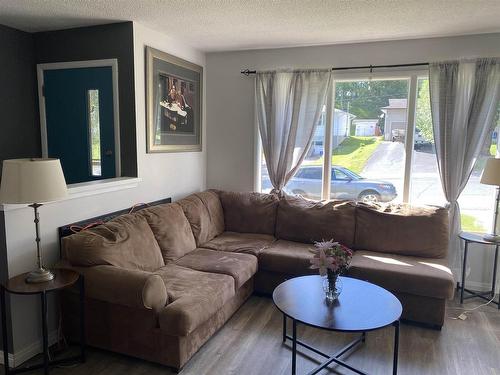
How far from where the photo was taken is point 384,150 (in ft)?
12.8

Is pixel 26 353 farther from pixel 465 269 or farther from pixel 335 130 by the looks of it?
pixel 465 269

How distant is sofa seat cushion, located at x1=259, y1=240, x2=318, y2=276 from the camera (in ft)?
10.7

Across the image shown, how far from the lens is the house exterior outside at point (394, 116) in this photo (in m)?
3.83

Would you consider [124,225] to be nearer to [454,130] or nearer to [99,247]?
[99,247]

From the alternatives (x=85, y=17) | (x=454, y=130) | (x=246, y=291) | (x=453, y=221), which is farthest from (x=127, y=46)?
(x=453, y=221)

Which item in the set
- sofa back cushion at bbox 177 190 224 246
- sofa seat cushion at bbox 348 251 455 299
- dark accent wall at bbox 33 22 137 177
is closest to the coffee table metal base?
sofa seat cushion at bbox 348 251 455 299

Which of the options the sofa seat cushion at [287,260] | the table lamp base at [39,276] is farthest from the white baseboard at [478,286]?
the table lamp base at [39,276]

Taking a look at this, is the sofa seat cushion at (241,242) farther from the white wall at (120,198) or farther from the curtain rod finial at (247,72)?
the curtain rod finial at (247,72)

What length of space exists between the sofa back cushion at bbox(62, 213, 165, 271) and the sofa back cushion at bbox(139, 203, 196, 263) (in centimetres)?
7

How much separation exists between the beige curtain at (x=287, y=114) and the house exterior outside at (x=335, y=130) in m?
0.12

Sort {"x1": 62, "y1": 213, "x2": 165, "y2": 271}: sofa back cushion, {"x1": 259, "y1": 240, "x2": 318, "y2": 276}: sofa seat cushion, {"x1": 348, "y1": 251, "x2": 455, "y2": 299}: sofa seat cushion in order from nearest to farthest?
{"x1": 62, "y1": 213, "x2": 165, "y2": 271}: sofa back cushion
{"x1": 348, "y1": 251, "x2": 455, "y2": 299}: sofa seat cushion
{"x1": 259, "y1": 240, "x2": 318, "y2": 276}: sofa seat cushion

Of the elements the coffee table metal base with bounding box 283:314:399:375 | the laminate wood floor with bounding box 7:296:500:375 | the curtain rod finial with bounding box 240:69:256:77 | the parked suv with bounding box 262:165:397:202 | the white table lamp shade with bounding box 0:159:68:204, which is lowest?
the laminate wood floor with bounding box 7:296:500:375

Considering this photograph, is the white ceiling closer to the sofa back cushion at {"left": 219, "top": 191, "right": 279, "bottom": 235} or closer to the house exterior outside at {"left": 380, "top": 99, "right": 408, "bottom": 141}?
the house exterior outside at {"left": 380, "top": 99, "right": 408, "bottom": 141}

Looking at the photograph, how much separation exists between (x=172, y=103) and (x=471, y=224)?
10.6 ft
